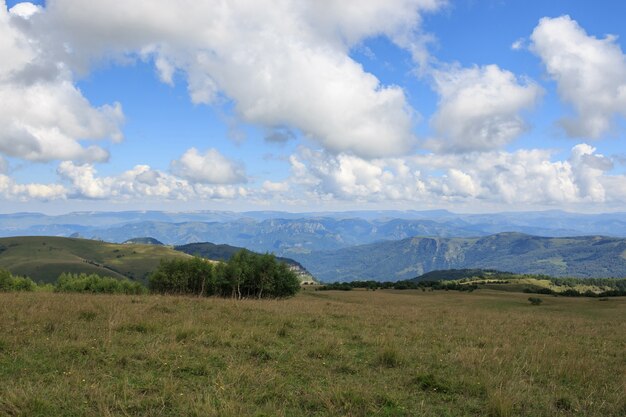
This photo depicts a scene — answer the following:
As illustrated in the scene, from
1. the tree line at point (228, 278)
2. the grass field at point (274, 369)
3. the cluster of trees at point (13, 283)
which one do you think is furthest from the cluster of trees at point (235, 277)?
the grass field at point (274, 369)

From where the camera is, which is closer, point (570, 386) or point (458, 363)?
point (570, 386)

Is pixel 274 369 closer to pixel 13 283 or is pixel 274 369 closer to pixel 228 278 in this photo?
pixel 228 278

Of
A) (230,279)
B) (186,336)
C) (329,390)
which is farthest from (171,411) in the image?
(230,279)

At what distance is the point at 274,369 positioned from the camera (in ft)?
32.7

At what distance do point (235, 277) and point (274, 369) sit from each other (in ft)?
183

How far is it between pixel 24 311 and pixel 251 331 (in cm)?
906

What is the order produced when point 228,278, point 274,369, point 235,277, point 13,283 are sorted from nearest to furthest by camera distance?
point 274,369
point 235,277
point 228,278
point 13,283

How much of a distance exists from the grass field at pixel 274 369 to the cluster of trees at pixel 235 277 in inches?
1924

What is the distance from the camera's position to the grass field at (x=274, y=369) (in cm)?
752

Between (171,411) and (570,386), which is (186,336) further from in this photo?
(570,386)

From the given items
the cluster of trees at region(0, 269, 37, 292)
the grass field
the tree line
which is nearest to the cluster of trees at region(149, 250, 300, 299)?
the tree line

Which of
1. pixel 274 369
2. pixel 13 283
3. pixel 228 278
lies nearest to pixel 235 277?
pixel 228 278

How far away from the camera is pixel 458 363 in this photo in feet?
37.8

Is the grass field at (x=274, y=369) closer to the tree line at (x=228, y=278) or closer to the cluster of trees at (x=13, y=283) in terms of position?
the tree line at (x=228, y=278)
